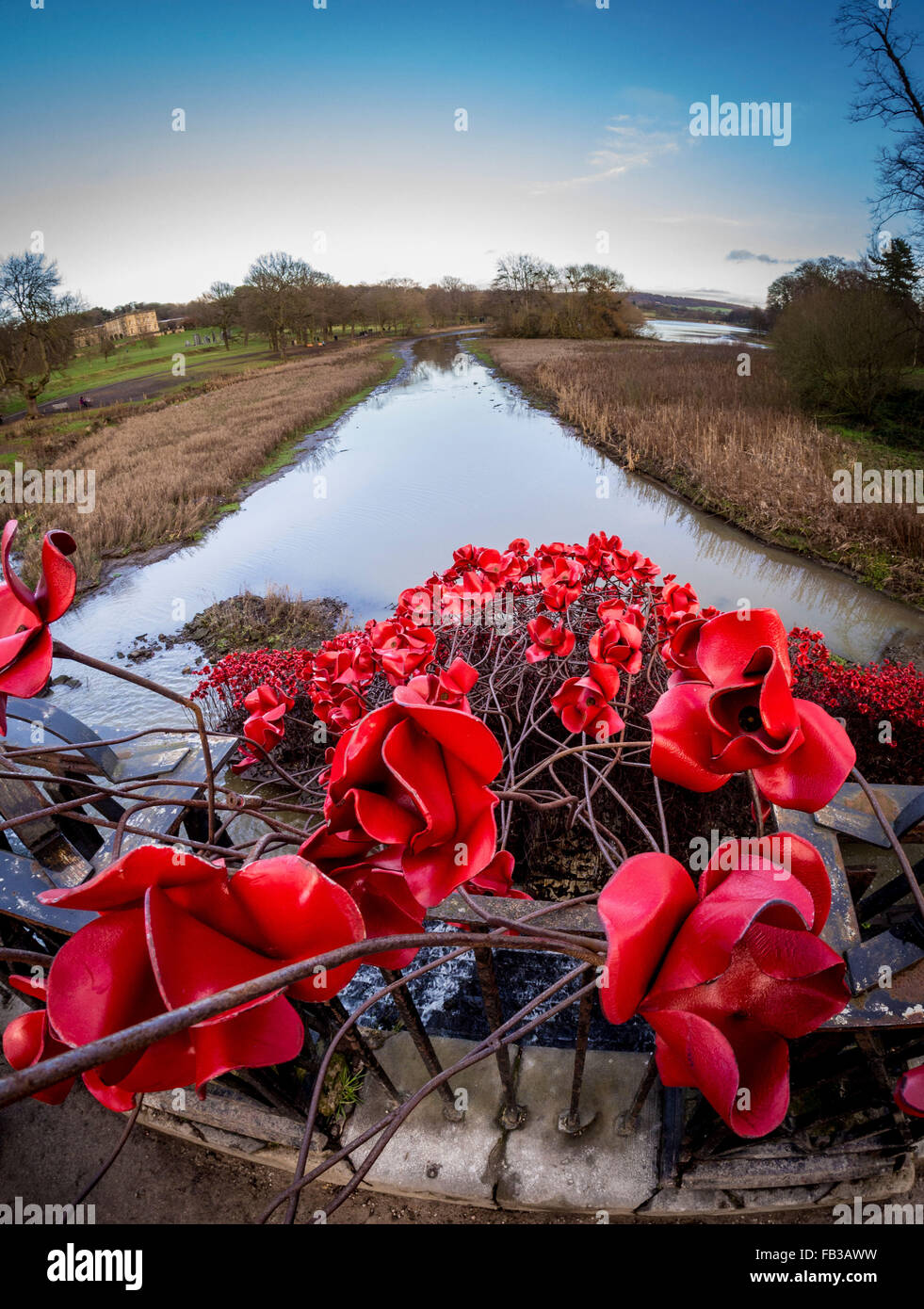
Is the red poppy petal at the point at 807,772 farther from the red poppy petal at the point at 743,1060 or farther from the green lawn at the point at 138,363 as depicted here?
the green lawn at the point at 138,363

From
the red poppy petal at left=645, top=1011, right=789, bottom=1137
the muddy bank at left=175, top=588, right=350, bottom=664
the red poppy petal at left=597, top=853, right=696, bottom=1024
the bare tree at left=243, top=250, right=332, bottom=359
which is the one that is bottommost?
the muddy bank at left=175, top=588, right=350, bottom=664

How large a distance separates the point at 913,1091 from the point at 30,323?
87.3 feet

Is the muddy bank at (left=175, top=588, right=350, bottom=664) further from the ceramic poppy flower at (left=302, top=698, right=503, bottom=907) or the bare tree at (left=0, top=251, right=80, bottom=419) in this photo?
the bare tree at (left=0, top=251, right=80, bottom=419)

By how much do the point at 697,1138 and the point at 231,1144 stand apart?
1186 mm

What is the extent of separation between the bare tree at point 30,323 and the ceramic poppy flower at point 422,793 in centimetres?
2580

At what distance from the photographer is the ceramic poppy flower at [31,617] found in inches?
20.7

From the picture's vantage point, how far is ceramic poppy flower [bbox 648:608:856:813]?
0.50 m

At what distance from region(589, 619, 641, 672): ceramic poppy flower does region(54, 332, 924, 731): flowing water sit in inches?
147

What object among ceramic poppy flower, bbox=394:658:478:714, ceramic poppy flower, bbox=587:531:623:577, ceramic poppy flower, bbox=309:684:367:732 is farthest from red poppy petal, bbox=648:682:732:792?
ceramic poppy flower, bbox=587:531:623:577

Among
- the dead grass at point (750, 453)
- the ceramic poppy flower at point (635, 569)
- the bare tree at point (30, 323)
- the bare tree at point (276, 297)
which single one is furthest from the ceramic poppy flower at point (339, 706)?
the bare tree at point (276, 297)

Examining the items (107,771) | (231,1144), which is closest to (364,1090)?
(231,1144)

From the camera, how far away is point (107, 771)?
1438 mm
